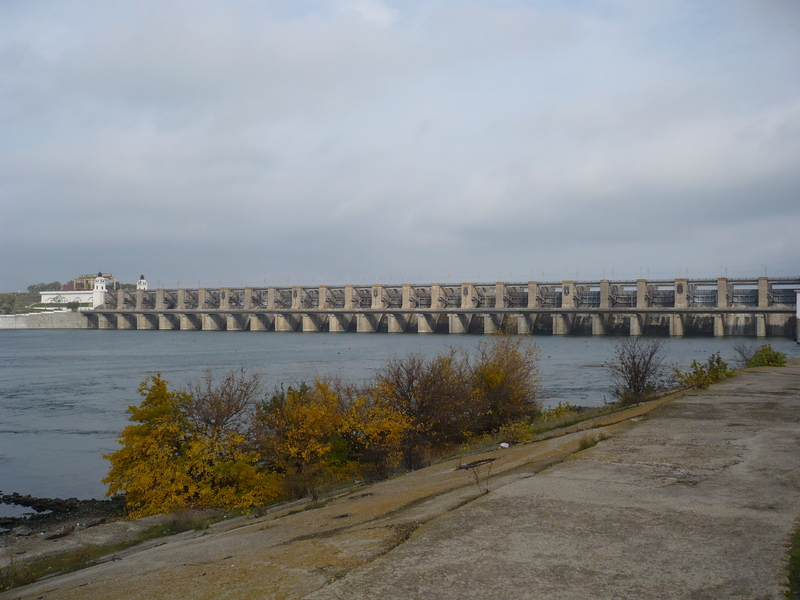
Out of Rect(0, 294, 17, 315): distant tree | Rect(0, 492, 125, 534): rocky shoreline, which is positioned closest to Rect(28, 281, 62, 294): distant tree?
Rect(0, 294, 17, 315): distant tree

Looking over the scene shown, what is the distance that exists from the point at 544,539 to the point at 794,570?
1681mm

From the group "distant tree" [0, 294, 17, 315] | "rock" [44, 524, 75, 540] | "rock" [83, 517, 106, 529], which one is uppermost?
"distant tree" [0, 294, 17, 315]

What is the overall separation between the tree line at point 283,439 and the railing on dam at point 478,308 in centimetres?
3320

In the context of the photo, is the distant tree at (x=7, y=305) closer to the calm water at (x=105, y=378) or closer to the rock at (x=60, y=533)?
the calm water at (x=105, y=378)

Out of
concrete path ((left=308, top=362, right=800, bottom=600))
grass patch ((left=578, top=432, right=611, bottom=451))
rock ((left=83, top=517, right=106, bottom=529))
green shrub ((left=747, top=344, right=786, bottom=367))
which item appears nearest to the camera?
concrete path ((left=308, top=362, right=800, bottom=600))

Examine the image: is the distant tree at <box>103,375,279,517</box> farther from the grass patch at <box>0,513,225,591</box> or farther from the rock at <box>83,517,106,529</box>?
the grass patch at <box>0,513,225,591</box>

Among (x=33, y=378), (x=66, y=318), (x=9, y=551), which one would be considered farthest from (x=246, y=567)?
(x=66, y=318)

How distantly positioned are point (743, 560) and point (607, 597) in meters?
1.29

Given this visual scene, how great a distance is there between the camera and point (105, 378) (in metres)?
40.0

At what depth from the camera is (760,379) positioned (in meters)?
18.2

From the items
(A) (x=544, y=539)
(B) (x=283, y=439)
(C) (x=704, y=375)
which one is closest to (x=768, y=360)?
(C) (x=704, y=375)

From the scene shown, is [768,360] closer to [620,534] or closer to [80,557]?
[620,534]

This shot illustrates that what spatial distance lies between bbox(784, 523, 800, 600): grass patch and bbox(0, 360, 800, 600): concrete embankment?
7cm

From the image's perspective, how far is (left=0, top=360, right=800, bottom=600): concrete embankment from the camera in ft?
13.5
